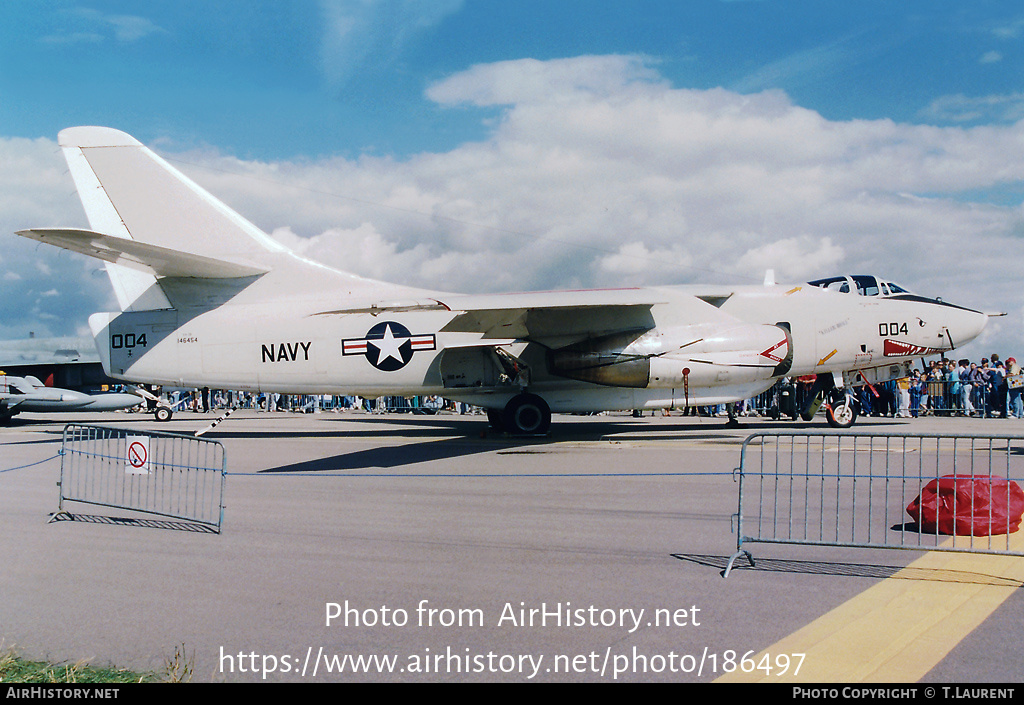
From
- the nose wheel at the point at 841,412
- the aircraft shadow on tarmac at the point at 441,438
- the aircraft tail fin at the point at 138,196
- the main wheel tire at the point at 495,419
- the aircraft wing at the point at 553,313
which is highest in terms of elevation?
the aircraft tail fin at the point at 138,196

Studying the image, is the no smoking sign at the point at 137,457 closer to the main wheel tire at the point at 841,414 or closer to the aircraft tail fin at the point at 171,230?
the aircraft tail fin at the point at 171,230

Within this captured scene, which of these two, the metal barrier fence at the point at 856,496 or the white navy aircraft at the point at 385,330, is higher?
the white navy aircraft at the point at 385,330

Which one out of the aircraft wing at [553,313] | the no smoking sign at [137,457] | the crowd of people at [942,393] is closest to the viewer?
the no smoking sign at [137,457]

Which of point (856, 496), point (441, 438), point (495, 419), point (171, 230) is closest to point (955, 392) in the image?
point (495, 419)

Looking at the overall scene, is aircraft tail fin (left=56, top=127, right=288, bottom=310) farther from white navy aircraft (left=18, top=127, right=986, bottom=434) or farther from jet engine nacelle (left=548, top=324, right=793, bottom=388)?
jet engine nacelle (left=548, top=324, right=793, bottom=388)

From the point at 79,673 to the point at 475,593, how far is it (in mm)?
2126

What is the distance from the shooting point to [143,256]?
13258 millimetres

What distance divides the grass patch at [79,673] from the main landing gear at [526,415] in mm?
11943

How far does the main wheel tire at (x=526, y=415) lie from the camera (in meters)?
15.2

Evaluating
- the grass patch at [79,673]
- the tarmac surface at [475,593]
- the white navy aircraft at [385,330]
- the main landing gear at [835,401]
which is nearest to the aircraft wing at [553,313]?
the white navy aircraft at [385,330]

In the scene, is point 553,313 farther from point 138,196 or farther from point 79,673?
point 79,673

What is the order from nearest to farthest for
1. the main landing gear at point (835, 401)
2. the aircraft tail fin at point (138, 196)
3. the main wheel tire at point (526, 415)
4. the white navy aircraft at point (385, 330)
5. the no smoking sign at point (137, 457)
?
the no smoking sign at point (137, 457) < the white navy aircraft at point (385, 330) < the aircraft tail fin at point (138, 196) < the main wheel tire at point (526, 415) < the main landing gear at point (835, 401)
